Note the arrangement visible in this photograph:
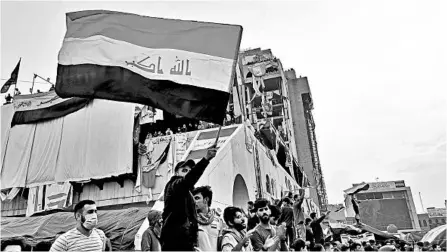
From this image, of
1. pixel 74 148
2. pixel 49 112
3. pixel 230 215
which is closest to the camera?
pixel 230 215

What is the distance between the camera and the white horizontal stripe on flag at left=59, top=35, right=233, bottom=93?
4.84m

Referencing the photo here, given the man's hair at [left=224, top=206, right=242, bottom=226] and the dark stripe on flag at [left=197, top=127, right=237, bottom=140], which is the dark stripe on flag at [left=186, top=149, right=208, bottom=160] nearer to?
the dark stripe on flag at [left=197, top=127, right=237, bottom=140]

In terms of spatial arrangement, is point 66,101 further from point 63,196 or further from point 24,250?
point 24,250

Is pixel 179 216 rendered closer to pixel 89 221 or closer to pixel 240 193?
pixel 89 221

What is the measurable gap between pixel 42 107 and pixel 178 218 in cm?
1472

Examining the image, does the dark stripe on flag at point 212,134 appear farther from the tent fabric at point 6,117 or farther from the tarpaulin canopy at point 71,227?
the tent fabric at point 6,117

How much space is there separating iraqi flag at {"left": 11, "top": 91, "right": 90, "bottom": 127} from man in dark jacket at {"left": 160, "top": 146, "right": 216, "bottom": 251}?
43.8ft

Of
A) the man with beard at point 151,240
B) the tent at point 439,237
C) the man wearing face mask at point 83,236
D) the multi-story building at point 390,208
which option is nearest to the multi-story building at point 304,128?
the multi-story building at point 390,208

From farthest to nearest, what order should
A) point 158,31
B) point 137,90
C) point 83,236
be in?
1. point 158,31
2. point 137,90
3. point 83,236

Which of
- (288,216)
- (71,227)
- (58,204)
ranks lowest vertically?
(288,216)

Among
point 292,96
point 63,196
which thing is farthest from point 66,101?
point 292,96

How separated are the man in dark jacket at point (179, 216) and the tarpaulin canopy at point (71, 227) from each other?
6.49m

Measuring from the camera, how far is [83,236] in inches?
151

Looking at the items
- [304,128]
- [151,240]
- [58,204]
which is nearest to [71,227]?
[58,204]
